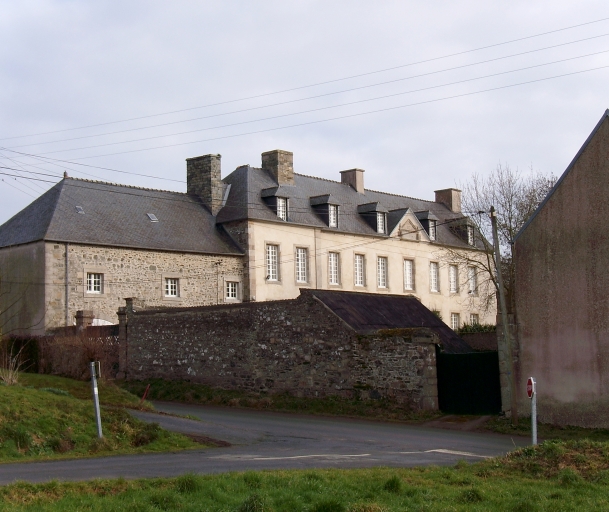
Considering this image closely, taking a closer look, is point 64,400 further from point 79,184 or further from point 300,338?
point 79,184

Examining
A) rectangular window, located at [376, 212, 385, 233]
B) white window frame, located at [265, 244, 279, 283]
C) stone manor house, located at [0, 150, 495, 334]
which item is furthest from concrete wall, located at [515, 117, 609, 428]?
rectangular window, located at [376, 212, 385, 233]

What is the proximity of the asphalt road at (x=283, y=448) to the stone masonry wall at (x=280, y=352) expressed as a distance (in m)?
1.50

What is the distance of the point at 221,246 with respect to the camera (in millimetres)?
42312

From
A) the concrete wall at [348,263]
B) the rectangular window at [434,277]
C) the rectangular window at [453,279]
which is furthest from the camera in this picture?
the rectangular window at [453,279]

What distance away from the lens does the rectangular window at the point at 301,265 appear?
44.9 metres

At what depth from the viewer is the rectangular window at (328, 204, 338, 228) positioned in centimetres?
4678

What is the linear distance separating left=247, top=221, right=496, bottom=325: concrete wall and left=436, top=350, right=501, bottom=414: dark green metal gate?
2037 cm


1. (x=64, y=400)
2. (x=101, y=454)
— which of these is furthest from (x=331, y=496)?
(x=64, y=400)

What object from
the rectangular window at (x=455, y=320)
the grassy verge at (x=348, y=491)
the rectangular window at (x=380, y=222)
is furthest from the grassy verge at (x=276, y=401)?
the rectangular window at (x=455, y=320)

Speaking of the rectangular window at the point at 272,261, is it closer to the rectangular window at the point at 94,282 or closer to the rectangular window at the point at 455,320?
the rectangular window at the point at 94,282

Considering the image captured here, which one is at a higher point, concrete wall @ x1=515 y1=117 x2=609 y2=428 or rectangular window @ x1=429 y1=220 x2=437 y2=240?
rectangular window @ x1=429 y1=220 x2=437 y2=240

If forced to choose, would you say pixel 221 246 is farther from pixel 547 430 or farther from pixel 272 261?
pixel 547 430

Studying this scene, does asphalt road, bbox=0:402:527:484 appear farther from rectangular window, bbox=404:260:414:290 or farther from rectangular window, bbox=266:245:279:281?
rectangular window, bbox=404:260:414:290

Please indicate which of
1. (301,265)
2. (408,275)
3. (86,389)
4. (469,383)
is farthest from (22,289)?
(408,275)
